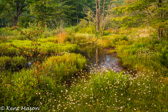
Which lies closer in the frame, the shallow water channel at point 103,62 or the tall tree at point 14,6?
the shallow water channel at point 103,62

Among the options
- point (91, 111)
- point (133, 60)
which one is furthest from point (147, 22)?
point (91, 111)

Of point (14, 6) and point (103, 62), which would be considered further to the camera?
point (14, 6)

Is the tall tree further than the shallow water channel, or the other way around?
the tall tree

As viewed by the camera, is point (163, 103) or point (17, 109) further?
point (163, 103)

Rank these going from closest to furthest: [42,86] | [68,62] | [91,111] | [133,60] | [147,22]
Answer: [91,111] < [42,86] < [68,62] < [133,60] < [147,22]

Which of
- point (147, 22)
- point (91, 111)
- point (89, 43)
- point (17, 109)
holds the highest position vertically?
point (147, 22)

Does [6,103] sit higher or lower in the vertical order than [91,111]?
higher

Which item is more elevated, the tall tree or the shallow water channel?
the tall tree

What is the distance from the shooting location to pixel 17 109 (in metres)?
2.15

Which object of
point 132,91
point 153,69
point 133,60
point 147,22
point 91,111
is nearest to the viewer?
point 91,111

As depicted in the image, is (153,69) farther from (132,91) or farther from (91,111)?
(91,111)

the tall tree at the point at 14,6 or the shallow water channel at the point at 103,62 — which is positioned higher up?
the tall tree at the point at 14,6

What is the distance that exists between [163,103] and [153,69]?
2408 millimetres

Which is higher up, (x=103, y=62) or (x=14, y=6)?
(x=14, y=6)
